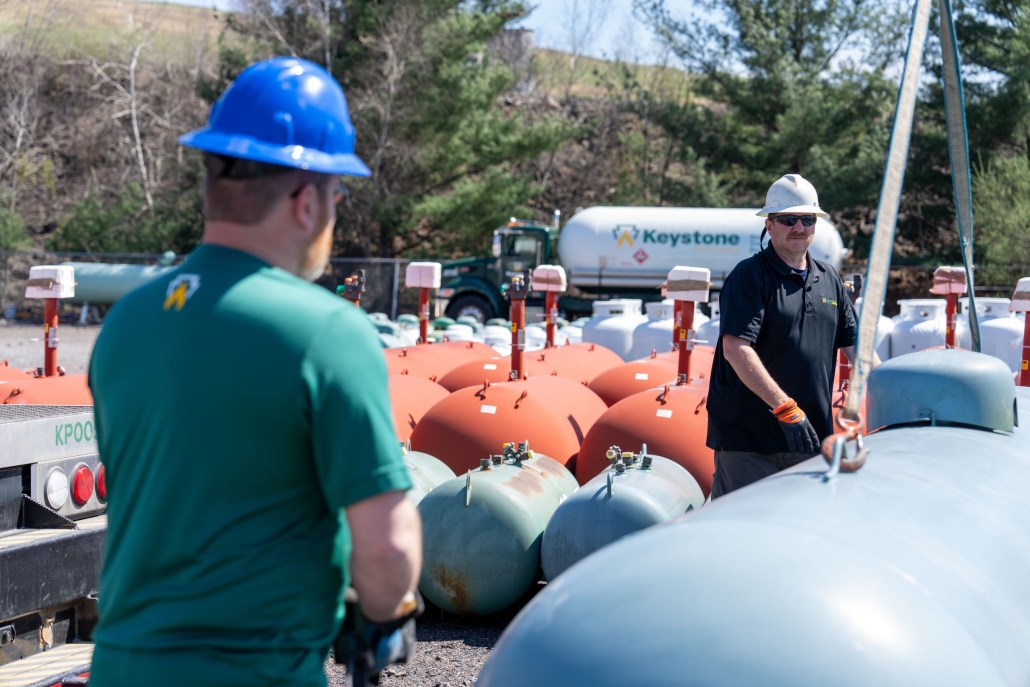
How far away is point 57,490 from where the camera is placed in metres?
3.74

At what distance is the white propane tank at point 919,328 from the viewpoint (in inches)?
511

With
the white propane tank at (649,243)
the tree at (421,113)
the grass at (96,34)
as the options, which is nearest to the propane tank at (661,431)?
the white propane tank at (649,243)

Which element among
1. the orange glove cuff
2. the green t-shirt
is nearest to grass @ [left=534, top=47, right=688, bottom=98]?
the orange glove cuff

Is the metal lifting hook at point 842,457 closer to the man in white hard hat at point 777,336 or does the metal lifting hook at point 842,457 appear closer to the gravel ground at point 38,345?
the man in white hard hat at point 777,336

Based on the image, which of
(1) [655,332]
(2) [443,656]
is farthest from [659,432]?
(1) [655,332]

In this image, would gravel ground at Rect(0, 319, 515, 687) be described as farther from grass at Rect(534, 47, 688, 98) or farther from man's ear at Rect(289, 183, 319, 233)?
grass at Rect(534, 47, 688, 98)

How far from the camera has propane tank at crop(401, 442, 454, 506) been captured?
595 centimetres

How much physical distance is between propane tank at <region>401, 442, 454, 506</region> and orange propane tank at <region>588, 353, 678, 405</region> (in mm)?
2661

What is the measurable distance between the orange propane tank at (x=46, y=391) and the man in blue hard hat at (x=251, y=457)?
5161 mm

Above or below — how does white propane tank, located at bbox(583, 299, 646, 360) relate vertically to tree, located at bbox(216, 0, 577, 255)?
Answer: below

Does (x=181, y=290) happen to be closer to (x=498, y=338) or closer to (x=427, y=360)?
(x=427, y=360)

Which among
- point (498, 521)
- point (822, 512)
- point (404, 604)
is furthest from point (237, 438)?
point (498, 521)

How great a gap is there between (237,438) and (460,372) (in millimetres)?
7713

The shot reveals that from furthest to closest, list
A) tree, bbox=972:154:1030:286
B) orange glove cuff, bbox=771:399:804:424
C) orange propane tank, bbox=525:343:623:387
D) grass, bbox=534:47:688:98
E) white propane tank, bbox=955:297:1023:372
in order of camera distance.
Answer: grass, bbox=534:47:688:98, tree, bbox=972:154:1030:286, white propane tank, bbox=955:297:1023:372, orange propane tank, bbox=525:343:623:387, orange glove cuff, bbox=771:399:804:424
